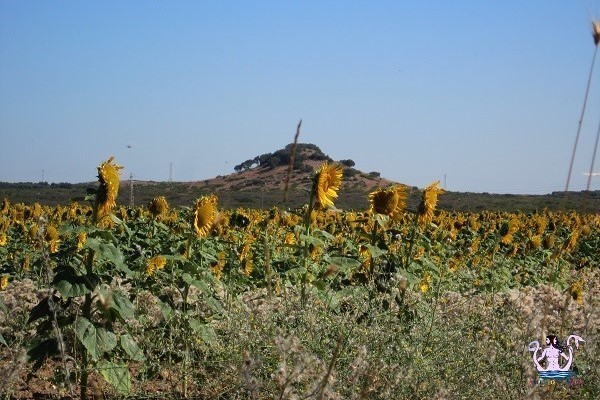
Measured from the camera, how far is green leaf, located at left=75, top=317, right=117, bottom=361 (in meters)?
3.60

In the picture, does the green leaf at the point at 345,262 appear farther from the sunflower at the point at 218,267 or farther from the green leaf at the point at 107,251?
the sunflower at the point at 218,267

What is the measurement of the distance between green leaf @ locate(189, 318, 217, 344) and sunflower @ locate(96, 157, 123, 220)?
668 mm

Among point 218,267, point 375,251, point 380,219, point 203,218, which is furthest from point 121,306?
point 218,267

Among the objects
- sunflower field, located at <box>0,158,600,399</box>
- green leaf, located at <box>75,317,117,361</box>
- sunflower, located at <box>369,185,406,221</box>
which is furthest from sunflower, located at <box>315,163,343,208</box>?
green leaf, located at <box>75,317,117,361</box>

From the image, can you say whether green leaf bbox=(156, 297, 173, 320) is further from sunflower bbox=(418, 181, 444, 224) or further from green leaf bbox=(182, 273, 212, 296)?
sunflower bbox=(418, 181, 444, 224)

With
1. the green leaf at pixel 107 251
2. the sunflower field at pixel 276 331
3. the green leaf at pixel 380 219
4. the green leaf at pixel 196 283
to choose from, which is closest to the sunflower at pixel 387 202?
the sunflower field at pixel 276 331

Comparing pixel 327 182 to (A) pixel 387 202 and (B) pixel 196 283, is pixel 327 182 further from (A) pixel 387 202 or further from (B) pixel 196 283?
(B) pixel 196 283

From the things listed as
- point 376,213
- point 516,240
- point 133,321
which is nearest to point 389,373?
point 133,321

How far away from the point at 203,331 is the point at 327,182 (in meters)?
1.24

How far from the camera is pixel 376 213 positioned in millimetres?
5555

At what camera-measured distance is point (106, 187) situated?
3918 millimetres

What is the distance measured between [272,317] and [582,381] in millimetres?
1252

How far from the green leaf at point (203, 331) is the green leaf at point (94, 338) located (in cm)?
53

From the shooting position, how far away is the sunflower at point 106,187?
391 centimetres
